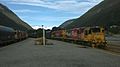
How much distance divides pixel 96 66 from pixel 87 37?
3283 cm

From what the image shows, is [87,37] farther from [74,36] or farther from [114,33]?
[114,33]

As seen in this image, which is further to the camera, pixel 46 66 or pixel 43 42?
pixel 43 42

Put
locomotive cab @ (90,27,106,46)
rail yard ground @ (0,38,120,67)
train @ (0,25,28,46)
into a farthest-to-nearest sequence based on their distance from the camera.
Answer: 1. train @ (0,25,28,46)
2. locomotive cab @ (90,27,106,46)
3. rail yard ground @ (0,38,120,67)

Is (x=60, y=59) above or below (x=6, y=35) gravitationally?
below

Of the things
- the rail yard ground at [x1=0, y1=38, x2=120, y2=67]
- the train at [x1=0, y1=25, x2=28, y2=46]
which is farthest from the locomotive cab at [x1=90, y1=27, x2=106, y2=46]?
the train at [x1=0, y1=25, x2=28, y2=46]

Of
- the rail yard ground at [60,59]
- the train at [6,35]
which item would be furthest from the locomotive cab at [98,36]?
the train at [6,35]

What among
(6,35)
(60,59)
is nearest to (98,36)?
(6,35)

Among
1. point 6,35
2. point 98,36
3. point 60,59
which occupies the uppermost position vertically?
point 6,35

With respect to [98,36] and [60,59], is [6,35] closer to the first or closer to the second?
[98,36]

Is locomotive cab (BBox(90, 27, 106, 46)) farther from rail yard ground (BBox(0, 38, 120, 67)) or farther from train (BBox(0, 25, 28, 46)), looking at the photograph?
train (BBox(0, 25, 28, 46))

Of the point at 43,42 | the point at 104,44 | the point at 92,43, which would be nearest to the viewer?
the point at 104,44

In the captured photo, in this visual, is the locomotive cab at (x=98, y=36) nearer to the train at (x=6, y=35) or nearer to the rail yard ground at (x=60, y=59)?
the rail yard ground at (x=60, y=59)

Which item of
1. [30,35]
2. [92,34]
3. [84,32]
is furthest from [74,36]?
[30,35]

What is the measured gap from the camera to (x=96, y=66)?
698 inches
